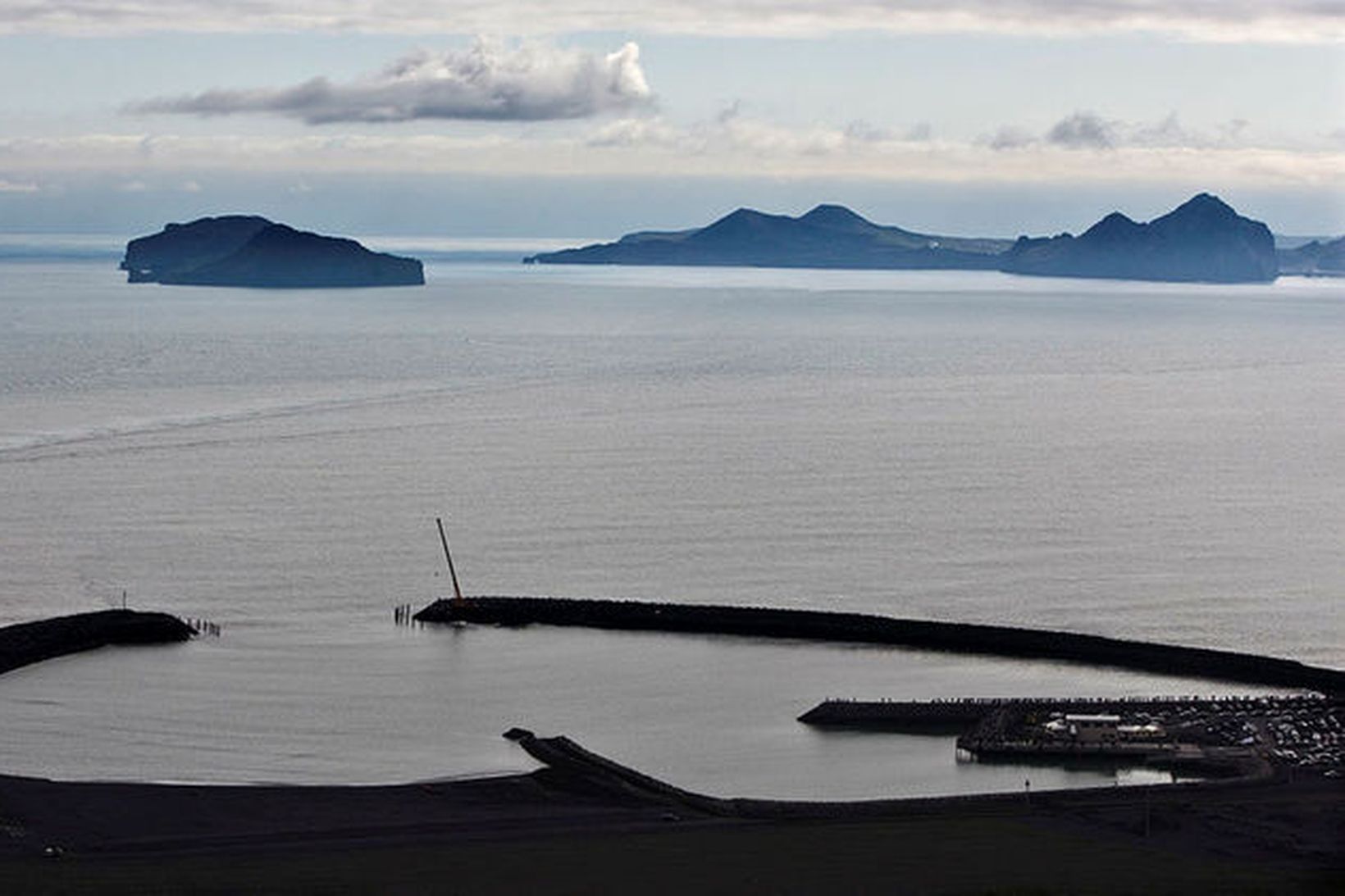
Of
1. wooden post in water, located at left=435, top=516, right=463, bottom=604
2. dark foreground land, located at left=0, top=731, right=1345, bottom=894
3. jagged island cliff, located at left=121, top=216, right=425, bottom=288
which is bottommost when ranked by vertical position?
dark foreground land, located at left=0, top=731, right=1345, bottom=894

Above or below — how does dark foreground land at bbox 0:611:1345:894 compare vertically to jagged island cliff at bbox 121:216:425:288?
below

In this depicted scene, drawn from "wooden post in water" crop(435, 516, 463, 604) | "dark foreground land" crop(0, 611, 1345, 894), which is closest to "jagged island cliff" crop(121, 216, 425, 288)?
"wooden post in water" crop(435, 516, 463, 604)

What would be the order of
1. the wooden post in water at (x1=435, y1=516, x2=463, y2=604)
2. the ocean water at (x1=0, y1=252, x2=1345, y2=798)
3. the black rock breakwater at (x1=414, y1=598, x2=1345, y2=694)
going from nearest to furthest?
the ocean water at (x1=0, y1=252, x2=1345, y2=798) → the black rock breakwater at (x1=414, y1=598, x2=1345, y2=694) → the wooden post in water at (x1=435, y1=516, x2=463, y2=604)

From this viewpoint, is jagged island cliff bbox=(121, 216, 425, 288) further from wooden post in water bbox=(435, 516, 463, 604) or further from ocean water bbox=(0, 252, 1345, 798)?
wooden post in water bbox=(435, 516, 463, 604)

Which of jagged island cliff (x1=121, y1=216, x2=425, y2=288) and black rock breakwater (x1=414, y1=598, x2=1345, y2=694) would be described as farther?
jagged island cliff (x1=121, y1=216, x2=425, y2=288)

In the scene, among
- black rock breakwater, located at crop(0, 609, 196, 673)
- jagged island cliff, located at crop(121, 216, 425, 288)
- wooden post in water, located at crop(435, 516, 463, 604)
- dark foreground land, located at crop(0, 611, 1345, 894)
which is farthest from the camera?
jagged island cliff, located at crop(121, 216, 425, 288)

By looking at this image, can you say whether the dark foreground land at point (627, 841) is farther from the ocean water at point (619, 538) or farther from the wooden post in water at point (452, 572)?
the wooden post in water at point (452, 572)
